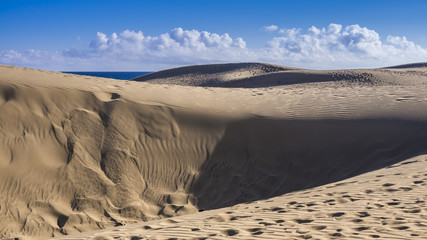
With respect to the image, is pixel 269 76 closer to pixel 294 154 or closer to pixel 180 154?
pixel 294 154

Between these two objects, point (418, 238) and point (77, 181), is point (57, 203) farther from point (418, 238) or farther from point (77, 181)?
point (418, 238)

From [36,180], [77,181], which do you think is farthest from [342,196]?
[36,180]

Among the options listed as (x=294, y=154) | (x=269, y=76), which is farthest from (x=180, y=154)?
(x=269, y=76)

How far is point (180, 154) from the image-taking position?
9.27 metres

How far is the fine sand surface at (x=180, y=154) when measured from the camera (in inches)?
276

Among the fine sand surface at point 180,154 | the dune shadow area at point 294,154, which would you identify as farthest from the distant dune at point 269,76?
the dune shadow area at point 294,154

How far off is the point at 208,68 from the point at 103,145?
32.9 metres

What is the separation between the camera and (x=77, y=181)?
Answer: 800cm

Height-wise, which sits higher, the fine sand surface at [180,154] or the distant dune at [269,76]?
the distant dune at [269,76]

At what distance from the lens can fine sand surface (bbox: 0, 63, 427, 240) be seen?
7004mm

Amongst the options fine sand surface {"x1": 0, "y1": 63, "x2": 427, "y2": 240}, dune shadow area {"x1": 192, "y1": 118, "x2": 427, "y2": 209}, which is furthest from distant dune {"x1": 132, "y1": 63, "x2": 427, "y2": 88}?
dune shadow area {"x1": 192, "y1": 118, "x2": 427, "y2": 209}

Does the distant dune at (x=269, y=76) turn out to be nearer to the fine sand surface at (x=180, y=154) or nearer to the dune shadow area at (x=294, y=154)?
the fine sand surface at (x=180, y=154)

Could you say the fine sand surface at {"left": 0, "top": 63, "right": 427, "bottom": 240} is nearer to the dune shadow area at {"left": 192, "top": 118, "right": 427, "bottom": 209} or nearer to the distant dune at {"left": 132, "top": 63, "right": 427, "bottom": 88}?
the dune shadow area at {"left": 192, "top": 118, "right": 427, "bottom": 209}

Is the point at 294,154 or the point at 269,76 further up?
the point at 269,76
